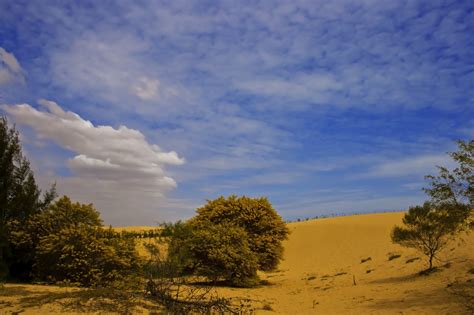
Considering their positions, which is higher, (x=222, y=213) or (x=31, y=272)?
(x=222, y=213)

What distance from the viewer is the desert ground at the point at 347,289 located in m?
9.47

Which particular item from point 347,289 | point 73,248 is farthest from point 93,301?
point 347,289

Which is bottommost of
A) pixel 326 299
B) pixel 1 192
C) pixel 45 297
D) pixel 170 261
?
pixel 326 299

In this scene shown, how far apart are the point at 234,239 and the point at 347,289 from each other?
5970 mm

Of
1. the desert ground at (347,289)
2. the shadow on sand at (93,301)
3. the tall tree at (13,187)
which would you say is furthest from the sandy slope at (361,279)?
the tall tree at (13,187)

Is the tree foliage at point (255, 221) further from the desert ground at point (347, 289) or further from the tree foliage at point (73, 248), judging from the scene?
the tree foliage at point (73, 248)

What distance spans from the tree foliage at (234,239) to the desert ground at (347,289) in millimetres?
1105

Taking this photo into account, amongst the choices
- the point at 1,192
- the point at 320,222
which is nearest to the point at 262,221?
the point at 1,192

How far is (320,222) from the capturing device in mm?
48781

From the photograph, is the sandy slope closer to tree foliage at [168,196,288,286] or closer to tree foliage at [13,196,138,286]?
tree foliage at [168,196,288,286]

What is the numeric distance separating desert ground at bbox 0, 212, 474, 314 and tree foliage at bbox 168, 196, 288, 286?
111 centimetres

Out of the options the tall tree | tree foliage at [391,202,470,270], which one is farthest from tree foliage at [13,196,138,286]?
tree foliage at [391,202,470,270]

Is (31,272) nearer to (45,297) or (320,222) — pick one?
(45,297)

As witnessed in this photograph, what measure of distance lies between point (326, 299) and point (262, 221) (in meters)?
6.10
